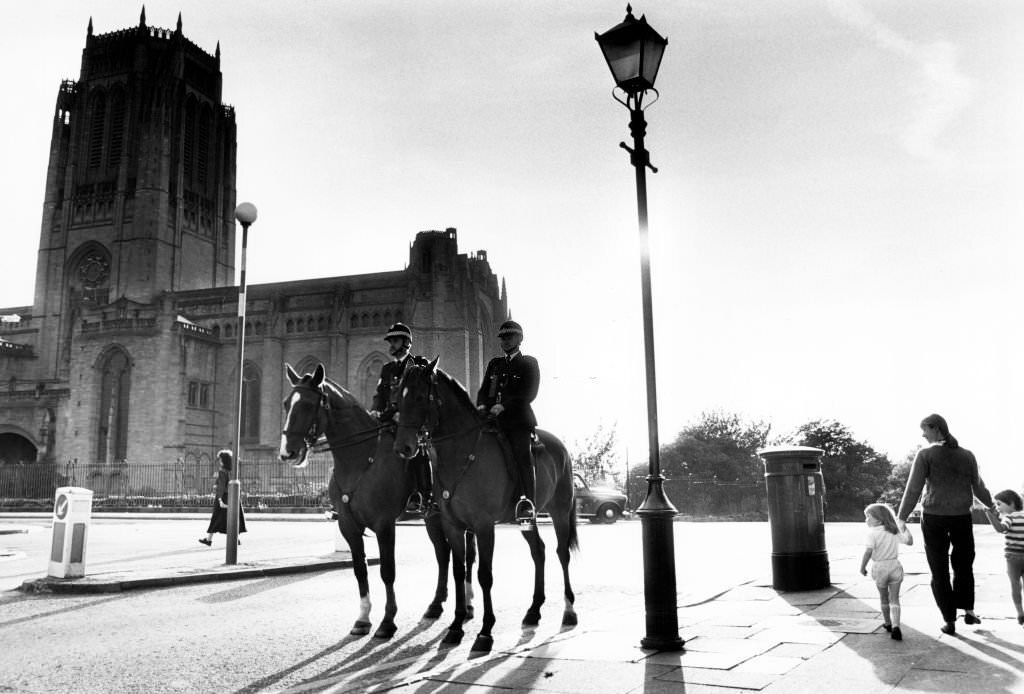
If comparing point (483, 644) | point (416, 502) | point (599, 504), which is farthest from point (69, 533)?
point (599, 504)

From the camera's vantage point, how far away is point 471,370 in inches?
2260

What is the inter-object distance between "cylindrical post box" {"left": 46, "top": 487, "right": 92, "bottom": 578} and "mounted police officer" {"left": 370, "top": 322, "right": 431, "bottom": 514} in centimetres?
456

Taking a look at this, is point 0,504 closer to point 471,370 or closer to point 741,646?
point 471,370

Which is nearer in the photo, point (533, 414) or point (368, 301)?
point (533, 414)

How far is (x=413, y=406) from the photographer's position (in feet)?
21.1

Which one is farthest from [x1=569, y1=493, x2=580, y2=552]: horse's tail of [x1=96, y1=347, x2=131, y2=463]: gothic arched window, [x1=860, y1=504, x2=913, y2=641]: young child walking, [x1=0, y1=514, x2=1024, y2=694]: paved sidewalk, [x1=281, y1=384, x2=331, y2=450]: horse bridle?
[x1=96, y1=347, x2=131, y2=463]: gothic arched window

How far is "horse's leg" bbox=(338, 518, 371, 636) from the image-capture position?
6.88 m

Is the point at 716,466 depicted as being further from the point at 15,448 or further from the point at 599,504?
the point at 15,448

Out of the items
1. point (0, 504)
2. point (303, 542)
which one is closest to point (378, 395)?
point (303, 542)

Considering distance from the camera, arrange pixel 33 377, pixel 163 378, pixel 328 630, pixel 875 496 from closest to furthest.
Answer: pixel 328 630, pixel 875 496, pixel 163 378, pixel 33 377

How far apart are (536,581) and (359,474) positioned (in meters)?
1.89

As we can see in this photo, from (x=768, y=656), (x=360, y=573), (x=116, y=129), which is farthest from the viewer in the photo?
(x=116, y=129)

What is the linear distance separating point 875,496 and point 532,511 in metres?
34.3

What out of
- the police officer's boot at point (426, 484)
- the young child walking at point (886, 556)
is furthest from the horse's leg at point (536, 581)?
the young child walking at point (886, 556)
